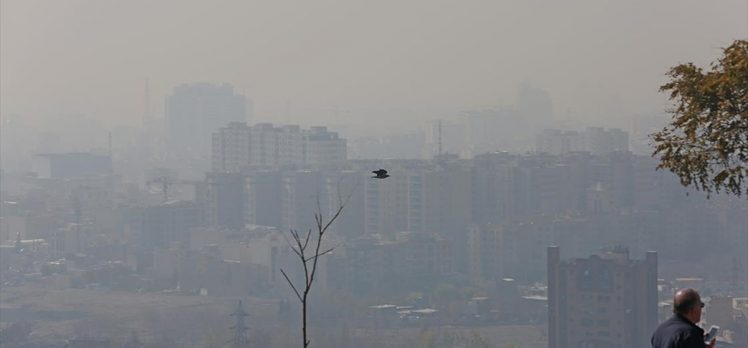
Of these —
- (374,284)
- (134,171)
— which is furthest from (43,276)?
(134,171)

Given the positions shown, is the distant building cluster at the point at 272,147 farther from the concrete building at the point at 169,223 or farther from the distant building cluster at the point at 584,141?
the distant building cluster at the point at 584,141

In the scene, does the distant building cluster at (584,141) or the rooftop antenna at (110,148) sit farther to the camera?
the rooftop antenna at (110,148)

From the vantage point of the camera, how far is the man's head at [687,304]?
3.05 metres

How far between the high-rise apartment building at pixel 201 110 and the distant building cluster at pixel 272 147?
31.2ft

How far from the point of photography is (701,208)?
36594 mm

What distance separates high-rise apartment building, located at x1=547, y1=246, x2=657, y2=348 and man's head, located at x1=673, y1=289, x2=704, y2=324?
61.3 feet

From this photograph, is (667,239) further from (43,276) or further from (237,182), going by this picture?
(43,276)

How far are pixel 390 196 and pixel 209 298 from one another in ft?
22.3

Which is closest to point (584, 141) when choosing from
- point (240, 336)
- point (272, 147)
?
point (272, 147)

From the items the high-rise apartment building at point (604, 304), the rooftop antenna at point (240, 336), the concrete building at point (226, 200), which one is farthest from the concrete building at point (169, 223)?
the high-rise apartment building at point (604, 304)

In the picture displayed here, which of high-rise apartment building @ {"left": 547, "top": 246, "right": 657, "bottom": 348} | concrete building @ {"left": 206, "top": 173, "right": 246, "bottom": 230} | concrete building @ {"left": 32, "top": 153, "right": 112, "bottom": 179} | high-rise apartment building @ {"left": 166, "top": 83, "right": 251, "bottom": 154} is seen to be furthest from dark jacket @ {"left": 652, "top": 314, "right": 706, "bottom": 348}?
high-rise apartment building @ {"left": 166, "top": 83, "right": 251, "bottom": 154}

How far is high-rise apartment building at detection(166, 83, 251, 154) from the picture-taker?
5903 cm

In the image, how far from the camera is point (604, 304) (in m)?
22.6

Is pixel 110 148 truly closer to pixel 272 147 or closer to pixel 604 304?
pixel 272 147
